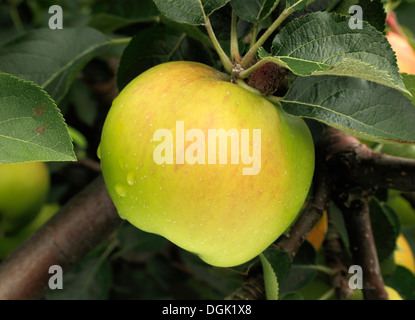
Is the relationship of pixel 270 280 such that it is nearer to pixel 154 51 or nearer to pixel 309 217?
pixel 309 217

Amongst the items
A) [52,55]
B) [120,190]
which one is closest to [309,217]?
[120,190]

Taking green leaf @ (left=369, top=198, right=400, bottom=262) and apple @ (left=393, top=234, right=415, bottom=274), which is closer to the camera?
green leaf @ (left=369, top=198, right=400, bottom=262)

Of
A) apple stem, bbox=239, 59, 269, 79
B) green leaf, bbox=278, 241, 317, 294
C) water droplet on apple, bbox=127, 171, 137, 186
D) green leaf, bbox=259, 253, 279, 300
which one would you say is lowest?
green leaf, bbox=278, 241, 317, 294

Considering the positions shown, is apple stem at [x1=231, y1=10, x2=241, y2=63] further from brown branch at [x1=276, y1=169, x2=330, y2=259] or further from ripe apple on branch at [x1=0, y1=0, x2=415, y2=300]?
brown branch at [x1=276, y1=169, x2=330, y2=259]

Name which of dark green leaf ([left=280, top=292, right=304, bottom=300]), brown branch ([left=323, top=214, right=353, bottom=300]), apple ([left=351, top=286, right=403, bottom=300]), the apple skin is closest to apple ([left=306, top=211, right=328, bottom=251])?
brown branch ([left=323, top=214, right=353, bottom=300])

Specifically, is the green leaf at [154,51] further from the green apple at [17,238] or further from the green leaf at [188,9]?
the green apple at [17,238]

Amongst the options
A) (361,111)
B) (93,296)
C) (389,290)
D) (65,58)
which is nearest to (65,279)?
(93,296)
